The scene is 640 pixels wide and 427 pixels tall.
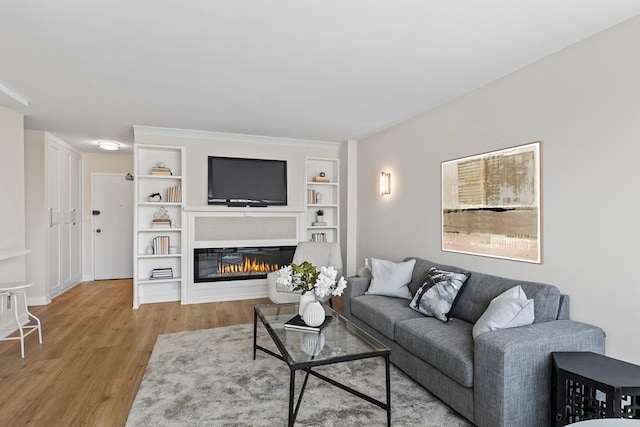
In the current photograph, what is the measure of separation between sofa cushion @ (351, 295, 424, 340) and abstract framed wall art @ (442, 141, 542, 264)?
0.83 metres

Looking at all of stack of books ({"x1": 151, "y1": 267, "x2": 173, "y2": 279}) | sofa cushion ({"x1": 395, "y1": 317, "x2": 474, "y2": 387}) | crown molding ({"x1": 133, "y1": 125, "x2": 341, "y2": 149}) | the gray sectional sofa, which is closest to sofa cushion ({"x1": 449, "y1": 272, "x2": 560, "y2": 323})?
the gray sectional sofa

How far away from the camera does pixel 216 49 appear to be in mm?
2469

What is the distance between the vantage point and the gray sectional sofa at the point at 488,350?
1898mm

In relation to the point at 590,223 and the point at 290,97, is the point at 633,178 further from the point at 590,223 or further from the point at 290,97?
the point at 290,97

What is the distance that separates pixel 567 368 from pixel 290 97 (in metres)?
3.04

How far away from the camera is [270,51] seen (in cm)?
250

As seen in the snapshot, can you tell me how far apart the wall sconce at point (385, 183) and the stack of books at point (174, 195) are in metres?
2.87

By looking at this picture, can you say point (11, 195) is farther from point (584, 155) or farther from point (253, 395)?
point (584, 155)

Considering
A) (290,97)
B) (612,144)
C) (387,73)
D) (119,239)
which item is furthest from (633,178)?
(119,239)

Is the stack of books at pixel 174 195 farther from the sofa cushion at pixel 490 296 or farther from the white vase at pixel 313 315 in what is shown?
the sofa cushion at pixel 490 296

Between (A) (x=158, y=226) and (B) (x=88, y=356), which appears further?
(A) (x=158, y=226)

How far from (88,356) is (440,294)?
313 centimetres

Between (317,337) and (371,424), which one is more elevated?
(317,337)

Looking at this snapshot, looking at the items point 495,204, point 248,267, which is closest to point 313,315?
point 495,204
